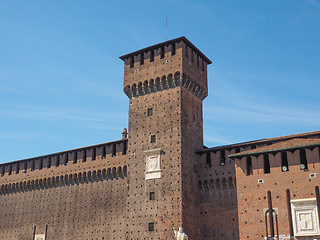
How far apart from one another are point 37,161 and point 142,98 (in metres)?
10.7

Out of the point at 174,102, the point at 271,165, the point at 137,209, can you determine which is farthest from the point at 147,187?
the point at 271,165

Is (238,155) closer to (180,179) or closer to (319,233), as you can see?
(180,179)

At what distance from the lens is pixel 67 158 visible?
30.0m

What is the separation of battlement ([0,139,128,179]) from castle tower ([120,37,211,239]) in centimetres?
212

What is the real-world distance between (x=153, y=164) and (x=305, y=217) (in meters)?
9.15

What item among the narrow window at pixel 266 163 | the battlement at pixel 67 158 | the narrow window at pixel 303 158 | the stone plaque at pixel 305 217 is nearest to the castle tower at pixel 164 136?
the battlement at pixel 67 158

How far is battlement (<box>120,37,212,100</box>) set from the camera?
25.4m

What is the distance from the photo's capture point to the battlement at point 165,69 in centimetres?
2544

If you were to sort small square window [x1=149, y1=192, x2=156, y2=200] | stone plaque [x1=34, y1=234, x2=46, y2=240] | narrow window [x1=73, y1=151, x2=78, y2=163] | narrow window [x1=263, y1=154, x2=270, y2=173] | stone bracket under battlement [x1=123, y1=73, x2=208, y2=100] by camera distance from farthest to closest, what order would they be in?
stone plaque [x1=34, y1=234, x2=46, y2=240]
narrow window [x1=73, y1=151, x2=78, y2=163]
stone bracket under battlement [x1=123, y1=73, x2=208, y2=100]
small square window [x1=149, y1=192, x2=156, y2=200]
narrow window [x1=263, y1=154, x2=270, y2=173]

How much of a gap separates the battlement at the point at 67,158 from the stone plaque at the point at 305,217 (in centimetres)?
1176

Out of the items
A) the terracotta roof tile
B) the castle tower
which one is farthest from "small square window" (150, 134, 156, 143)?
the terracotta roof tile

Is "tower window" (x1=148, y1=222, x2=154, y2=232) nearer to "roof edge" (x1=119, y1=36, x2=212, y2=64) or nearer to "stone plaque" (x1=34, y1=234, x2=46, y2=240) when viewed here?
"stone plaque" (x1=34, y1=234, x2=46, y2=240)

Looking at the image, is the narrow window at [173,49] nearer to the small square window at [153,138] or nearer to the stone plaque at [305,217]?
the small square window at [153,138]

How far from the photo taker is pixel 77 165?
95.1 feet
